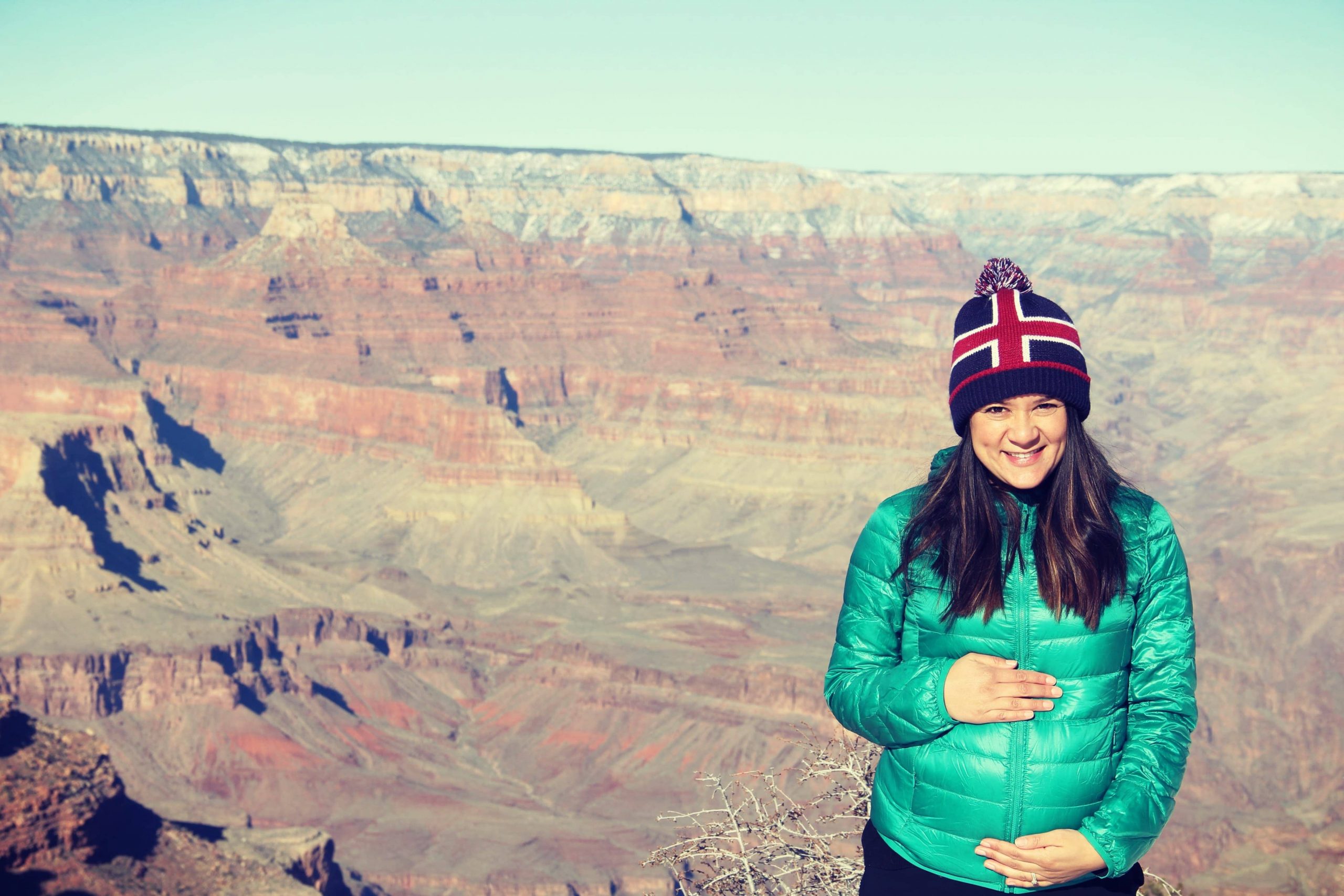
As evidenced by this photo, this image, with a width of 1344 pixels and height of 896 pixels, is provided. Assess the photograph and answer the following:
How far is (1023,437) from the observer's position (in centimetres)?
793

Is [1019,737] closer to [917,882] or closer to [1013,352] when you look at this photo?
[917,882]

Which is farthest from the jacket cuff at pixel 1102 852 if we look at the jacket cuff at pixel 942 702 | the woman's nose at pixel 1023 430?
the woman's nose at pixel 1023 430

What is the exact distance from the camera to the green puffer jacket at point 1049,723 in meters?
7.59

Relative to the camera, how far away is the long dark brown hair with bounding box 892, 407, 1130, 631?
7633 millimetres

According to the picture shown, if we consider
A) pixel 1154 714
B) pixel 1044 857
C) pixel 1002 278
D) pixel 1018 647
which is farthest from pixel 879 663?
pixel 1002 278

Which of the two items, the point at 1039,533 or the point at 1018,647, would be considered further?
the point at 1039,533

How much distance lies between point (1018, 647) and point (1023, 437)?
3.36ft

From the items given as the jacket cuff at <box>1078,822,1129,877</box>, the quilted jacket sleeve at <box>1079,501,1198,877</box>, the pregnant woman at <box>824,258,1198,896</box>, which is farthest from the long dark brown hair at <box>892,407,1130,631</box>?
the jacket cuff at <box>1078,822,1129,877</box>

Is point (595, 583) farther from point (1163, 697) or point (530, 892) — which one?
point (1163, 697)

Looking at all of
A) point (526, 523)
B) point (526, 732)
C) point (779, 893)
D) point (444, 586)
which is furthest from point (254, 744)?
→ point (779, 893)

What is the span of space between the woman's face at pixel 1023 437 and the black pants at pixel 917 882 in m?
1.92

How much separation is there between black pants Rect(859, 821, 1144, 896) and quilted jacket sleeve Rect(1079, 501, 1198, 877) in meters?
0.14

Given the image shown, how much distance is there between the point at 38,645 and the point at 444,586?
1468 inches

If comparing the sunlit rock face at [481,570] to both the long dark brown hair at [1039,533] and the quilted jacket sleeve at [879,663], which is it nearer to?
the long dark brown hair at [1039,533]
